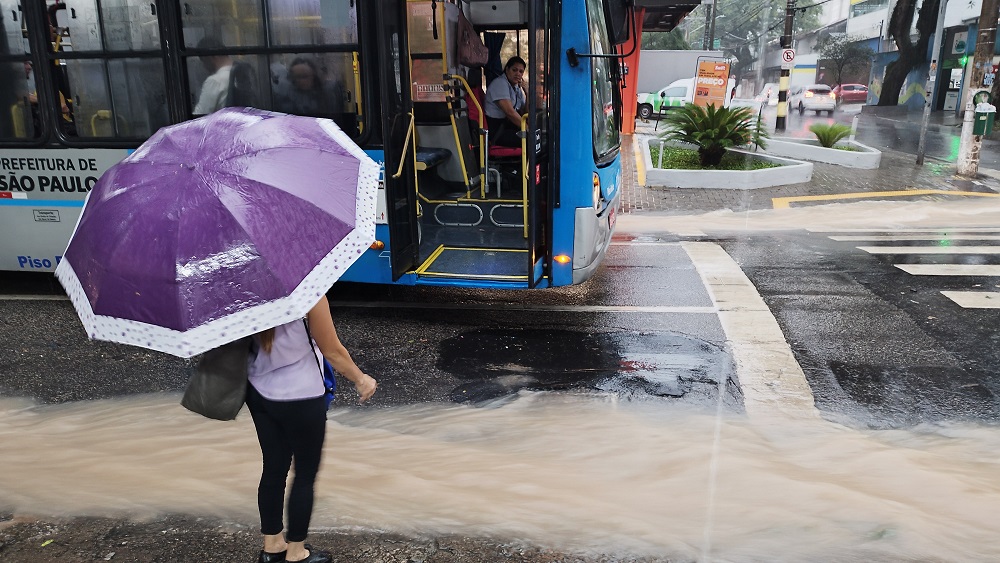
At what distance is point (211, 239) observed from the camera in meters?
2.21

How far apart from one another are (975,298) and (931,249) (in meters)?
2.28

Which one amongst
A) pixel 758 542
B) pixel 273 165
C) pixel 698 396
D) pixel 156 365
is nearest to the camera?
pixel 273 165

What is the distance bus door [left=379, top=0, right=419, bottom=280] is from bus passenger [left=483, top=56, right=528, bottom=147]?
1832mm

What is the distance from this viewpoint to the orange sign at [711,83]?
17.9 meters

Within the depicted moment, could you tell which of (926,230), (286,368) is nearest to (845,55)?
(926,230)

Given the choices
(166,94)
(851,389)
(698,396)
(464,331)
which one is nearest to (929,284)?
(851,389)

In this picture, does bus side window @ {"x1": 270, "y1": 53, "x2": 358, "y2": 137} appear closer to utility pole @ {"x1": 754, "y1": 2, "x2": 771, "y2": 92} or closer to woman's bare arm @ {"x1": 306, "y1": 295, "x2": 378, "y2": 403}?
woman's bare arm @ {"x1": 306, "y1": 295, "x2": 378, "y2": 403}

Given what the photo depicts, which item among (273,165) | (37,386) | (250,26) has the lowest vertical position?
(37,386)

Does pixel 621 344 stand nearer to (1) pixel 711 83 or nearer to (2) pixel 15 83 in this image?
(2) pixel 15 83

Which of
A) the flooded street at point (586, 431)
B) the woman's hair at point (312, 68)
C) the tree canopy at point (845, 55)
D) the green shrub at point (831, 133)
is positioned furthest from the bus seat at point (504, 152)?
the tree canopy at point (845, 55)

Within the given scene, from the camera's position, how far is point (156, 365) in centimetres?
577

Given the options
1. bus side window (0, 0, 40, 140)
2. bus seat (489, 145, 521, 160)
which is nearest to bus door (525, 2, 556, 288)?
bus seat (489, 145, 521, 160)

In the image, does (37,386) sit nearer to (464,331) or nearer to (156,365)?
(156,365)

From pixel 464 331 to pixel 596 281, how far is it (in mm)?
1973
